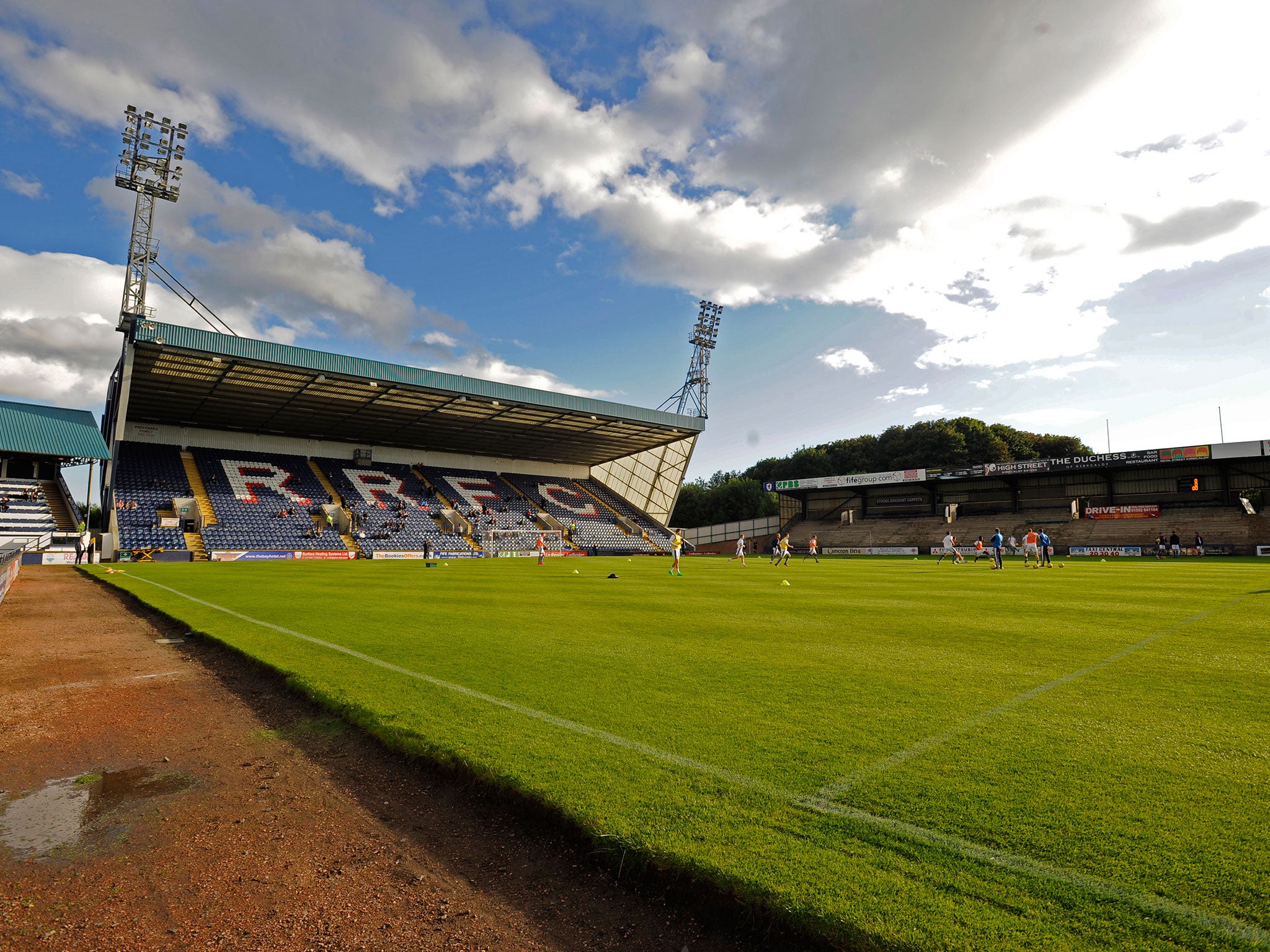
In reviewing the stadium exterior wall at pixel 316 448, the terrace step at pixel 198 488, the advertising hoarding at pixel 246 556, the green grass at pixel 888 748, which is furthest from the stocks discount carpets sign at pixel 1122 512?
the terrace step at pixel 198 488

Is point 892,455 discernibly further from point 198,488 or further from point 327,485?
point 198,488

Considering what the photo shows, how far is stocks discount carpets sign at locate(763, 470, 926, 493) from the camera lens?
165 ft

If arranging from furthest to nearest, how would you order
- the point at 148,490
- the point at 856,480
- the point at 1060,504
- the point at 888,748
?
the point at 856,480 → the point at 1060,504 → the point at 148,490 → the point at 888,748

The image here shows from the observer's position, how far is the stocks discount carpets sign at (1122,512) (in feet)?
139

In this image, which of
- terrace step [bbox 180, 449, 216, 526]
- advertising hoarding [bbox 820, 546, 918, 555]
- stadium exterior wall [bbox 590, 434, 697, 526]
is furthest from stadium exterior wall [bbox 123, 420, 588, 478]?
advertising hoarding [bbox 820, 546, 918, 555]

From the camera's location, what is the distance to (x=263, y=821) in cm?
328

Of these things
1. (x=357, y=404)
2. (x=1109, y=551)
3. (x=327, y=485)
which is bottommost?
(x=1109, y=551)

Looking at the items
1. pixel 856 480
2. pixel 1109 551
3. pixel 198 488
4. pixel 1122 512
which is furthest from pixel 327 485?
pixel 1122 512

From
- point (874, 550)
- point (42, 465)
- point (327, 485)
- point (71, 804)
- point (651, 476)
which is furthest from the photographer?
point (651, 476)

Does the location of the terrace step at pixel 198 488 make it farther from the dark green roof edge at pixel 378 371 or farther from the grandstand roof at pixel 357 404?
the dark green roof edge at pixel 378 371

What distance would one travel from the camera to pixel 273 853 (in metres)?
2.98

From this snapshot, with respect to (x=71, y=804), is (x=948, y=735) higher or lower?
higher

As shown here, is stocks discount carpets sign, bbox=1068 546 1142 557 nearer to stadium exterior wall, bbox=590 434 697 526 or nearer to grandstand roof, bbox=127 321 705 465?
grandstand roof, bbox=127 321 705 465

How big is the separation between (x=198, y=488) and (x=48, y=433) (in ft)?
27.3
